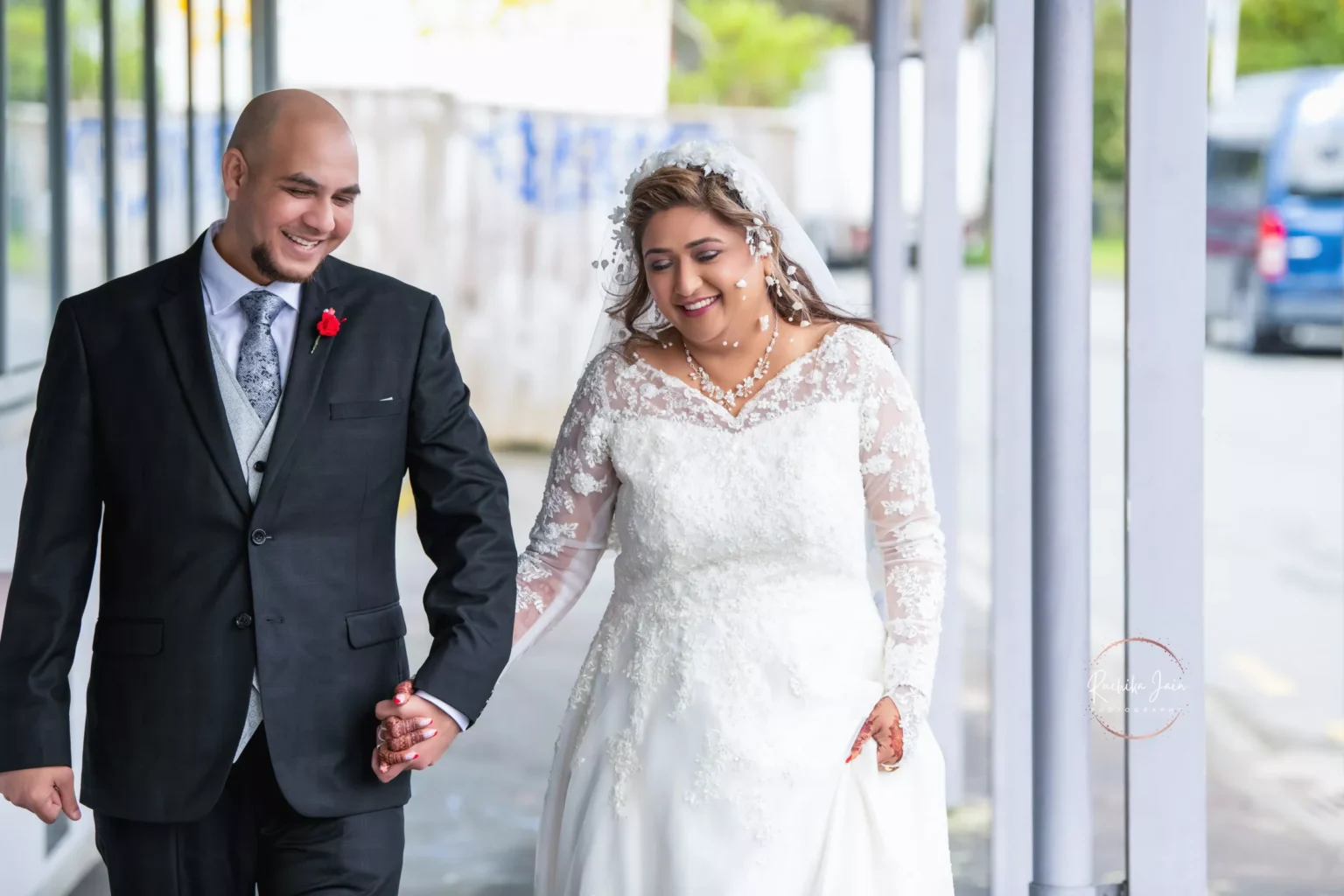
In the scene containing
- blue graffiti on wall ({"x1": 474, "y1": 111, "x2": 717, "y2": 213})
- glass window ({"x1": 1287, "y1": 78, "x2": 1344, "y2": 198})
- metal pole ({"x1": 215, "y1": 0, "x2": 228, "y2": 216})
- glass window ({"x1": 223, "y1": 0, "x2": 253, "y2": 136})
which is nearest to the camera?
metal pole ({"x1": 215, "y1": 0, "x2": 228, "y2": 216})

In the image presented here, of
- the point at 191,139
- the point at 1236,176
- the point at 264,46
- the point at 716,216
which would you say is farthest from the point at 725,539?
the point at 1236,176

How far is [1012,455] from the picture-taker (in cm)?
371

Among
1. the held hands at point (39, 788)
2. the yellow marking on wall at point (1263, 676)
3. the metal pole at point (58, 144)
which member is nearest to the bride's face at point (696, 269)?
the held hands at point (39, 788)

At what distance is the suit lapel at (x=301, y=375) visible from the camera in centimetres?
215

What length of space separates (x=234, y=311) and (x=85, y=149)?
314 centimetres

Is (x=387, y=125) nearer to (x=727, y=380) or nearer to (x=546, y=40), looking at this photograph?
(x=546, y=40)

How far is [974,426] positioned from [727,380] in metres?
12.1

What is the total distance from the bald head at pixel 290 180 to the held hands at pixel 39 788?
0.72 m

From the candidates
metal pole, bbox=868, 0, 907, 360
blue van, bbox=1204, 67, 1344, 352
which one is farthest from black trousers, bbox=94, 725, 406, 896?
blue van, bbox=1204, 67, 1344, 352

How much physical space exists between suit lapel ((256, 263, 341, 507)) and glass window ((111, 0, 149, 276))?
317cm

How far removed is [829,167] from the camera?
3219cm

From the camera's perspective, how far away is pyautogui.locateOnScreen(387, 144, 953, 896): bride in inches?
99.2

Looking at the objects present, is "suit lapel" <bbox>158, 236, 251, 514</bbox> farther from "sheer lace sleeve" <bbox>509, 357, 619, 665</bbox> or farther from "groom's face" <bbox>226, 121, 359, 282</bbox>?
"sheer lace sleeve" <bbox>509, 357, 619, 665</bbox>
